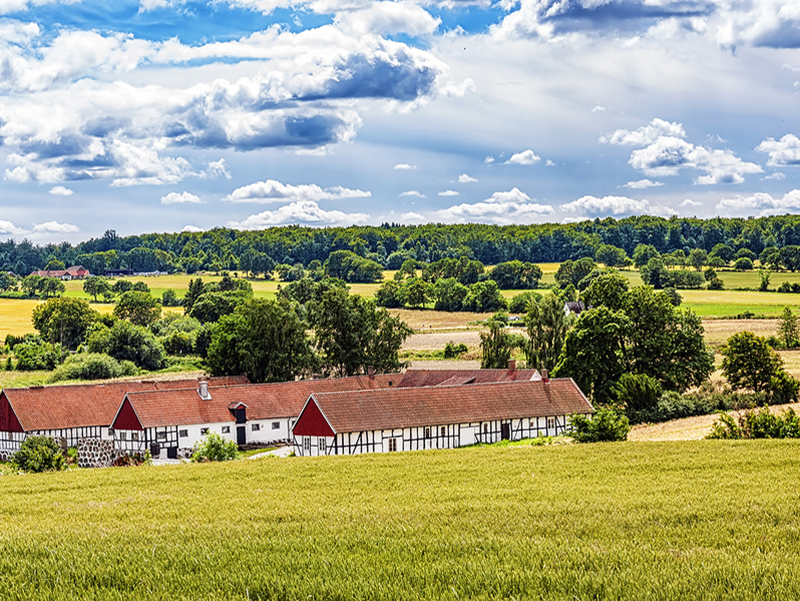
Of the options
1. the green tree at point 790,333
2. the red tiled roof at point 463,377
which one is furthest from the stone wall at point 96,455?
the green tree at point 790,333

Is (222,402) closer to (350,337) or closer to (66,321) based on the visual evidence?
(350,337)

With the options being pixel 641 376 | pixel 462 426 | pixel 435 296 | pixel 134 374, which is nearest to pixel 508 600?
pixel 462 426

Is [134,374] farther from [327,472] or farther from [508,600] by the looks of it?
[508,600]

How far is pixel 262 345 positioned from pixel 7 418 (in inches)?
846

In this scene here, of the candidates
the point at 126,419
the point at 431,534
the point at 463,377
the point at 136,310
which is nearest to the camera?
the point at 431,534

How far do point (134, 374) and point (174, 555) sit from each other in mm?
85831

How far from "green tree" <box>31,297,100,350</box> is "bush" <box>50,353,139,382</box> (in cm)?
2473

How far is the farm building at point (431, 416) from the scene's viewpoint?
145ft

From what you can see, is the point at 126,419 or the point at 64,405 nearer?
the point at 126,419

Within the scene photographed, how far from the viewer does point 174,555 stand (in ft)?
39.1

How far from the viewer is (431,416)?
45969mm

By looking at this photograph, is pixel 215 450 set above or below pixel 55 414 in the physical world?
below

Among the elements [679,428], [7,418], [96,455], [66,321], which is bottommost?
[679,428]

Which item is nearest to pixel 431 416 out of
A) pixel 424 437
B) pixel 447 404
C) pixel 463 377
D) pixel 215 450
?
pixel 424 437
